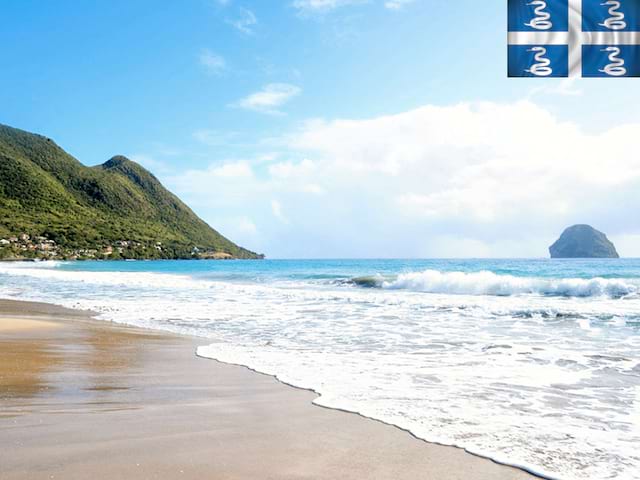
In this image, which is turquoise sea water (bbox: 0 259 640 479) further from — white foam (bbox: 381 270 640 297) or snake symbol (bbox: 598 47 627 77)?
white foam (bbox: 381 270 640 297)

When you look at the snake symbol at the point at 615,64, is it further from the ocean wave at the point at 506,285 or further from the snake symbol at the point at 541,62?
the ocean wave at the point at 506,285

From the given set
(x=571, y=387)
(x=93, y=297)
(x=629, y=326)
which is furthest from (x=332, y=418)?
(x=93, y=297)

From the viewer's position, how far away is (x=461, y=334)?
34.6ft

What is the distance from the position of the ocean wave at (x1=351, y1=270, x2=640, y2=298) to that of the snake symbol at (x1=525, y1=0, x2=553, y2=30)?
18.0m

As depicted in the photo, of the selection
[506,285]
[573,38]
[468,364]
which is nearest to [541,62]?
[573,38]

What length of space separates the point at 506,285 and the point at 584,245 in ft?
505

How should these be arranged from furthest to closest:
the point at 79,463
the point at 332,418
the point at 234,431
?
the point at 332,418 < the point at 234,431 < the point at 79,463

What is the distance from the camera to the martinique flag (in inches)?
261

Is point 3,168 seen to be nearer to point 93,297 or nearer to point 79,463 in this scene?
point 93,297

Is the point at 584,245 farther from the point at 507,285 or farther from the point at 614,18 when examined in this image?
the point at 614,18

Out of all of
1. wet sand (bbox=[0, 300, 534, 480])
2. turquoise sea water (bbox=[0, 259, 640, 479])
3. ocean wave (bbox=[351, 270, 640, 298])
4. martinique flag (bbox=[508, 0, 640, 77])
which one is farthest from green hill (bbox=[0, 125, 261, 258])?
martinique flag (bbox=[508, 0, 640, 77])

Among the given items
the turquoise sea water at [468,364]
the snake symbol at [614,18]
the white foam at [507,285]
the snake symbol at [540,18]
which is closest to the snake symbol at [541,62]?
the snake symbol at [540,18]

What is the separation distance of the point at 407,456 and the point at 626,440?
1.99 metres

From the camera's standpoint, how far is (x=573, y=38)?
6711 millimetres
